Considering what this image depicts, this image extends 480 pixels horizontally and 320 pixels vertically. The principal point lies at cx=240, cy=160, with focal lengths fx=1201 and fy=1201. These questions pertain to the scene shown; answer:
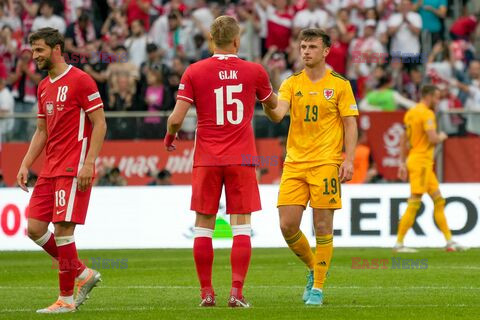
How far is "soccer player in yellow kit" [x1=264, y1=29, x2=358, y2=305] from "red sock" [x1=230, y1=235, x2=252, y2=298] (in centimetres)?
75

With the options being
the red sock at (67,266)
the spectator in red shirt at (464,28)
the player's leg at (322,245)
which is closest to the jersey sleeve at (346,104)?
the player's leg at (322,245)

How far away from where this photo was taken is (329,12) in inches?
949

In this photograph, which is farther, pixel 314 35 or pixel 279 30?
pixel 279 30

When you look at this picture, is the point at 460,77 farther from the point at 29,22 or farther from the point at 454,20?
the point at 29,22

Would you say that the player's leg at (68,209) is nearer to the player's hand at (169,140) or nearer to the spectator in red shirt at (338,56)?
the player's hand at (169,140)

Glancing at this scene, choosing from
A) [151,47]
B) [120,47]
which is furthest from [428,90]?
[120,47]

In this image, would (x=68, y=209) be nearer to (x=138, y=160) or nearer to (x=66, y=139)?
(x=66, y=139)

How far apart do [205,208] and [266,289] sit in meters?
2.48

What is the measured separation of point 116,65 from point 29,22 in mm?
2830

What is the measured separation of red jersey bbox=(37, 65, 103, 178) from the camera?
33.3 feet

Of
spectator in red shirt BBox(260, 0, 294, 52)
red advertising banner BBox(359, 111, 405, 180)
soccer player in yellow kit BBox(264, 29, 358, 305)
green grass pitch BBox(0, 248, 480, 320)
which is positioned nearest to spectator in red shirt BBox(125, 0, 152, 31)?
spectator in red shirt BBox(260, 0, 294, 52)

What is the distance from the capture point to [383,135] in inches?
834

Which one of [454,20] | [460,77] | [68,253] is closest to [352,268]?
[68,253]

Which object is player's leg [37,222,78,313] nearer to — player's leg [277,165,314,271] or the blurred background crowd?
player's leg [277,165,314,271]
